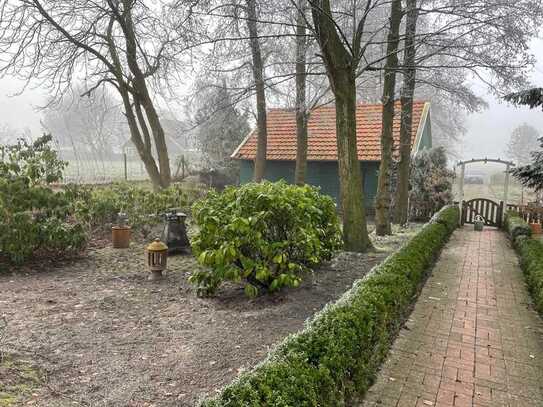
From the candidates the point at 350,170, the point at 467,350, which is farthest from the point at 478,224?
the point at 467,350

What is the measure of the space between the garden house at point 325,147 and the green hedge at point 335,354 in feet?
34.8

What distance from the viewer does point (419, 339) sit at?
4.21m

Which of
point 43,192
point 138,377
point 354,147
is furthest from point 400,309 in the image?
point 43,192

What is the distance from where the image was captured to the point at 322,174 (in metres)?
15.9

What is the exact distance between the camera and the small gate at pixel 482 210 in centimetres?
1291

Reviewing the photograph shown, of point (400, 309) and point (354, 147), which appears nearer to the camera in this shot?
point (400, 309)

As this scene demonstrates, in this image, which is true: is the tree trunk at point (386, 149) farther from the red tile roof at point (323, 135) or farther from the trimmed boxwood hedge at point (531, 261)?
the red tile roof at point (323, 135)

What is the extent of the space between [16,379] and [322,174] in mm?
13542

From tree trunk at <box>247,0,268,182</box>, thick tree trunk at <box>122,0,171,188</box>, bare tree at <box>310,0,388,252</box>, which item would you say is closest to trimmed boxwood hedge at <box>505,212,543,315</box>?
bare tree at <box>310,0,388,252</box>

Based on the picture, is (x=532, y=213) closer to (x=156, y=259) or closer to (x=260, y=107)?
(x=260, y=107)

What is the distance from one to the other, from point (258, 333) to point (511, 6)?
6896 millimetres

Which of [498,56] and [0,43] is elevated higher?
[0,43]

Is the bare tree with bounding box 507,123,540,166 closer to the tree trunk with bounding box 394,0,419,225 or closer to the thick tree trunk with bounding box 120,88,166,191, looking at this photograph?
the tree trunk with bounding box 394,0,419,225

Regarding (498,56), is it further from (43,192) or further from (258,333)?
(43,192)
